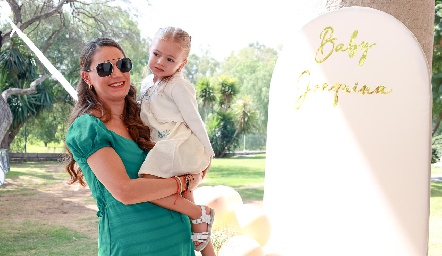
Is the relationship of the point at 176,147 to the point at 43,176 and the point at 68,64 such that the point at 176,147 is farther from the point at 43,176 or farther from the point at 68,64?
the point at 68,64

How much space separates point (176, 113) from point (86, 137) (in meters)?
0.22

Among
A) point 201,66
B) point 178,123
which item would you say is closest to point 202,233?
point 178,123

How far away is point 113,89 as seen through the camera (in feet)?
3.71

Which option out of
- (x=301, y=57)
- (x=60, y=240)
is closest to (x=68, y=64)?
(x=60, y=240)

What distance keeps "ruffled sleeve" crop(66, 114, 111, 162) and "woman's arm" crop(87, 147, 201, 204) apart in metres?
0.01

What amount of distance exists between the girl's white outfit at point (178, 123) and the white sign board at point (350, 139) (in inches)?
24.1

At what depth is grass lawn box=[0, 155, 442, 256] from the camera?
568cm

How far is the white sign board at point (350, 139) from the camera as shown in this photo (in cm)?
159

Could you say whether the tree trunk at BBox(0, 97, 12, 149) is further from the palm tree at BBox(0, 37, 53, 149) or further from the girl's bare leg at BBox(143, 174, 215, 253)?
the girl's bare leg at BBox(143, 174, 215, 253)

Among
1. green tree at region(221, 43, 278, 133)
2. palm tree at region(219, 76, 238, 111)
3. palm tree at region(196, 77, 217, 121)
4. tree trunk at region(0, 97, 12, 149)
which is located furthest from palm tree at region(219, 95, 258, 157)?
tree trunk at region(0, 97, 12, 149)

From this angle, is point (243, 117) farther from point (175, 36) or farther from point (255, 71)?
point (175, 36)

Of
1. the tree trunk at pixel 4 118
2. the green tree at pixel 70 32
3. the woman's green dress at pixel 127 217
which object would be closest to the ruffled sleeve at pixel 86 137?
the woman's green dress at pixel 127 217

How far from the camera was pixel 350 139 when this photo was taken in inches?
66.2

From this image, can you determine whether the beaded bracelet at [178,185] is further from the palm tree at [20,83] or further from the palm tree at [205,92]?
the palm tree at [205,92]
